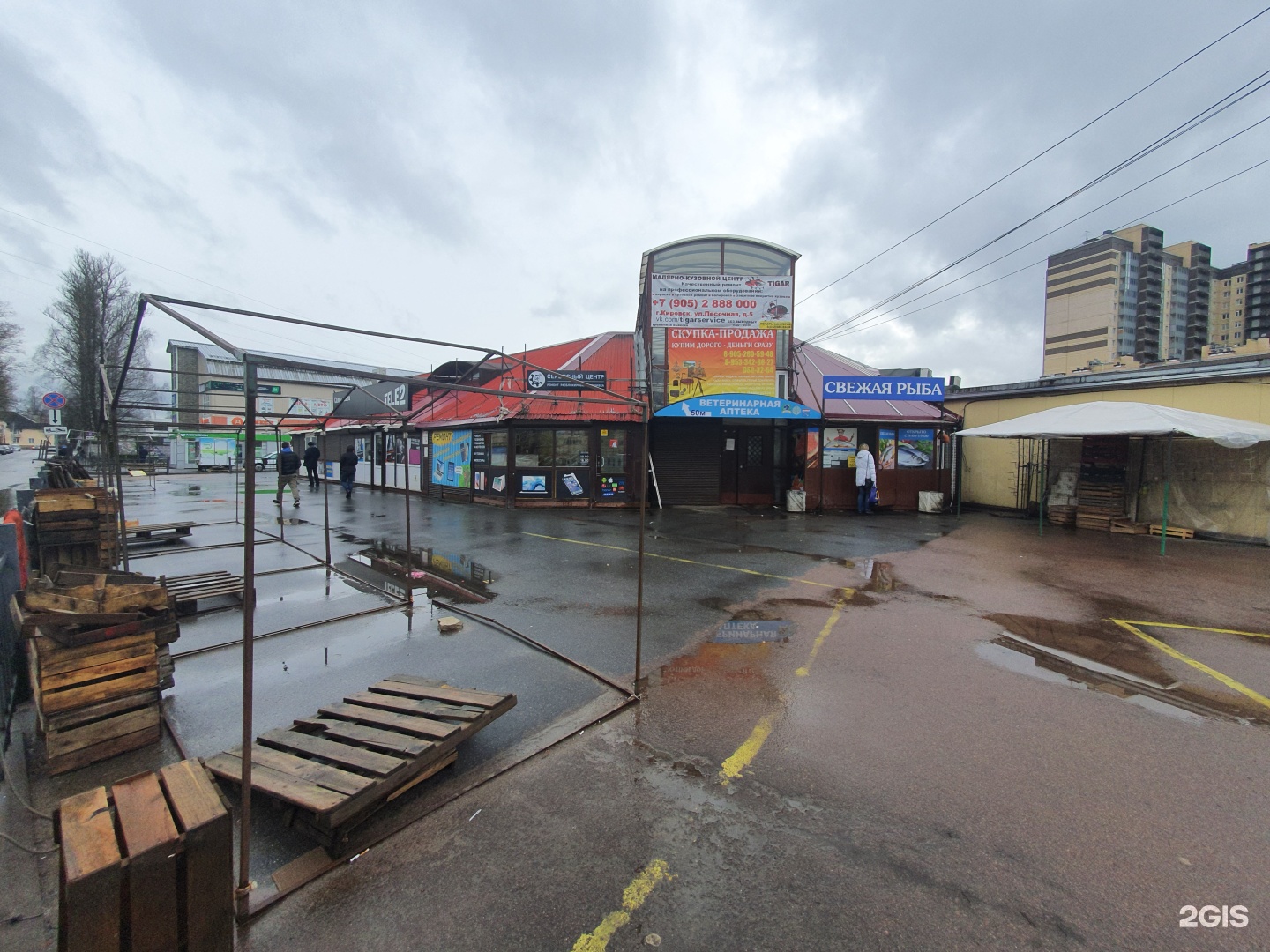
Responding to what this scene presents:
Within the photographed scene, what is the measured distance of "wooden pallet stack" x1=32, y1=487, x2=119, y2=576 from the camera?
6711 millimetres

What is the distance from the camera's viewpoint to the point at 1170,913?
241 cm

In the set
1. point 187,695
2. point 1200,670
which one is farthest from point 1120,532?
point 187,695

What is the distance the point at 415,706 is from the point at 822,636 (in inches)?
162

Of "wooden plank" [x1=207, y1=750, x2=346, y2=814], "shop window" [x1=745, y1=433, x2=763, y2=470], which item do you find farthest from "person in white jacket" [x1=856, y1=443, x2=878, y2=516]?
"wooden plank" [x1=207, y1=750, x2=346, y2=814]

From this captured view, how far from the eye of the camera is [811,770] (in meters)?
3.46

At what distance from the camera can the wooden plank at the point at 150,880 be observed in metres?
1.82

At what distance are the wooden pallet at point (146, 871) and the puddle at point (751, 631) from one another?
4407 millimetres

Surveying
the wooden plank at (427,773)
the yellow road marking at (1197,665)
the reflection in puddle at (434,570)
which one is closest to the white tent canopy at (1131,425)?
the yellow road marking at (1197,665)

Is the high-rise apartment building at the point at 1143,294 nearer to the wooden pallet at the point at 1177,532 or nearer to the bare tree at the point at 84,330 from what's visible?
the wooden pallet at the point at 1177,532

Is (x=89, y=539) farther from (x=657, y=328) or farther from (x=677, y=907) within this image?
(x=657, y=328)

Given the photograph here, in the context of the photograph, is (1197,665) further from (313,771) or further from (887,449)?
(887,449)

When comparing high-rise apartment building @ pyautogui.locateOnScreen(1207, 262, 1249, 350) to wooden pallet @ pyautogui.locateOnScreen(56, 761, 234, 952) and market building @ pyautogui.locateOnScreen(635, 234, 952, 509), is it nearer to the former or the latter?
market building @ pyautogui.locateOnScreen(635, 234, 952, 509)

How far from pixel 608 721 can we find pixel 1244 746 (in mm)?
4369

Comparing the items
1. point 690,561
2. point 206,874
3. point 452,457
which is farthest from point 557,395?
point 206,874
